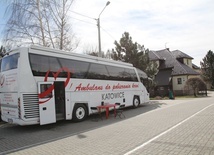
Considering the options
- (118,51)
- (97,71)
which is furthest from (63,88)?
(118,51)

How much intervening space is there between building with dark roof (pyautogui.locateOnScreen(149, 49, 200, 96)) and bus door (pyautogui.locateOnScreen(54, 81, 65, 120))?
28921mm

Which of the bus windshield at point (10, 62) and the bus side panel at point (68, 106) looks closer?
the bus windshield at point (10, 62)

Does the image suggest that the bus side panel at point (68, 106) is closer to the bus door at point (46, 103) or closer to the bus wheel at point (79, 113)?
the bus wheel at point (79, 113)

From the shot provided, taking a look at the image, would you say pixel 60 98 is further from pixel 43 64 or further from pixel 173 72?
pixel 173 72

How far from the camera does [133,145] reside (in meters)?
6.73

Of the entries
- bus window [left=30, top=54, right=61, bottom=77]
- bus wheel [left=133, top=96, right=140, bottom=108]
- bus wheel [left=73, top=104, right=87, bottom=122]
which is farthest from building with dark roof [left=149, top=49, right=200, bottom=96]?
bus window [left=30, top=54, right=61, bottom=77]

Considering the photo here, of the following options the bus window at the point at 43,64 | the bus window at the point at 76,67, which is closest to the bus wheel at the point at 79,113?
the bus window at the point at 76,67

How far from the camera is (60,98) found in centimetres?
1140

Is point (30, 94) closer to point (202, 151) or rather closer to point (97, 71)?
point (97, 71)

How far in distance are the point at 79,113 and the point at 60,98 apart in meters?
1.42

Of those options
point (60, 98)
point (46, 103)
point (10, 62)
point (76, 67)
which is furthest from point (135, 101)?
point (10, 62)

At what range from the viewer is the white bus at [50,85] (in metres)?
9.46

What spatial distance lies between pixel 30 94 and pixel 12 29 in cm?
1164

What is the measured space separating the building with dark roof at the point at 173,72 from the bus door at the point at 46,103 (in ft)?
98.5
